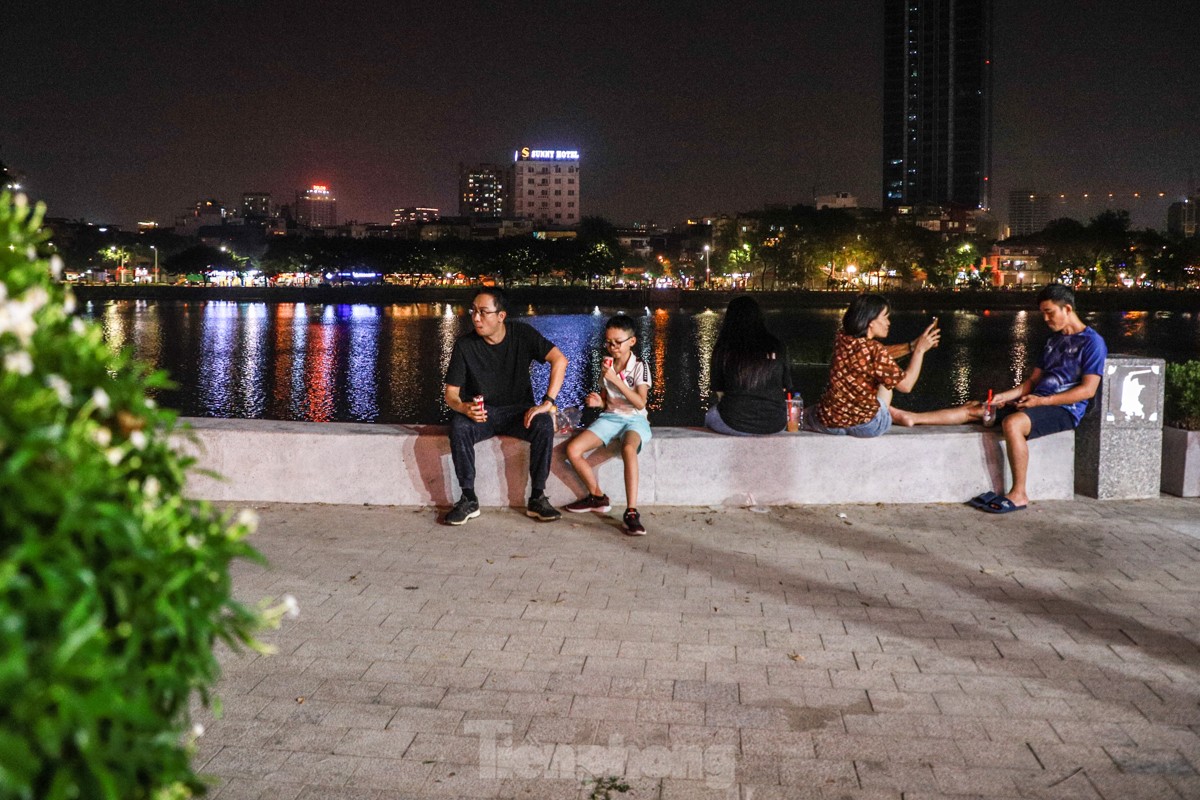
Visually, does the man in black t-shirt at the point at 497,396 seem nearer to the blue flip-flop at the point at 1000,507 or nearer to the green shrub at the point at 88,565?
the blue flip-flop at the point at 1000,507

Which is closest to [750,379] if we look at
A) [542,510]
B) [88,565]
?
[542,510]

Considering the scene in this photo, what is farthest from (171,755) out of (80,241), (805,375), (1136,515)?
(80,241)

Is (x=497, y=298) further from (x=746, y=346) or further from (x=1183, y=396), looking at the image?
(x=1183, y=396)

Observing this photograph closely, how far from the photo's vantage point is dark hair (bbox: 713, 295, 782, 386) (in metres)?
8.16

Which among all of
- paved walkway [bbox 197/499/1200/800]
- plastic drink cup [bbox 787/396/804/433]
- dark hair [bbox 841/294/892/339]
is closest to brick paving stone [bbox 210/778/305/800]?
paved walkway [bbox 197/499/1200/800]

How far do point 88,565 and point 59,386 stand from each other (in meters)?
0.30

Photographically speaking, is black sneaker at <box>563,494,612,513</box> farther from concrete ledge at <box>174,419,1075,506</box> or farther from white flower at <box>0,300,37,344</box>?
white flower at <box>0,300,37,344</box>

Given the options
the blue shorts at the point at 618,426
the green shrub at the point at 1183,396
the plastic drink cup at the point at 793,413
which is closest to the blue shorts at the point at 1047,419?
the green shrub at the point at 1183,396

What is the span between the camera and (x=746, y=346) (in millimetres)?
8258

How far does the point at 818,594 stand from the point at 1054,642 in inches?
51.4

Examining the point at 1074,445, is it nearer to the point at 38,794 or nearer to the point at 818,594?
the point at 818,594

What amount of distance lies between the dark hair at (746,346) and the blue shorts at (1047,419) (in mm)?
2014

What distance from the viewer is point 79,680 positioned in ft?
5.32

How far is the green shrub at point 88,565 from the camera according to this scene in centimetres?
157
